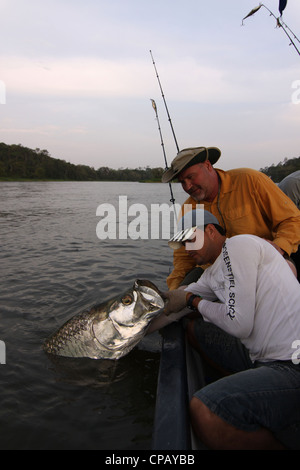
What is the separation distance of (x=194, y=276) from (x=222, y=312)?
1577 mm

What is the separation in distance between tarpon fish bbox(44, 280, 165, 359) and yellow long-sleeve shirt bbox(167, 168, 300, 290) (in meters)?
1.37

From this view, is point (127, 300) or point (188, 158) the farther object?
point (188, 158)

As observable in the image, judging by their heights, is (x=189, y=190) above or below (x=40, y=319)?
above

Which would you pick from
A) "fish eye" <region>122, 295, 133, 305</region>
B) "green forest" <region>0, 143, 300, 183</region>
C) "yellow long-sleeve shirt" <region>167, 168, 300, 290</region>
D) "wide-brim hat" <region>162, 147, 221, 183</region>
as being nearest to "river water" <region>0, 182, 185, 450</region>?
"fish eye" <region>122, 295, 133, 305</region>

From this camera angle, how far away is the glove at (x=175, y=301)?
106 inches

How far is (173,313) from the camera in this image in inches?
119

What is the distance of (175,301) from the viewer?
8.96 ft

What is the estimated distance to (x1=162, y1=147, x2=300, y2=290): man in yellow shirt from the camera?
3299mm

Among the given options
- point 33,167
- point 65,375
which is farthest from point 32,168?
point 65,375

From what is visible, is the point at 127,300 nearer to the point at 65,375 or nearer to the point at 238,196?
the point at 65,375

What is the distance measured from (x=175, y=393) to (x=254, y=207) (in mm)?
2212

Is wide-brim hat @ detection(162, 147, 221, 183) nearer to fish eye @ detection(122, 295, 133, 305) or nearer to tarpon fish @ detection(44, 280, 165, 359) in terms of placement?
tarpon fish @ detection(44, 280, 165, 359)
